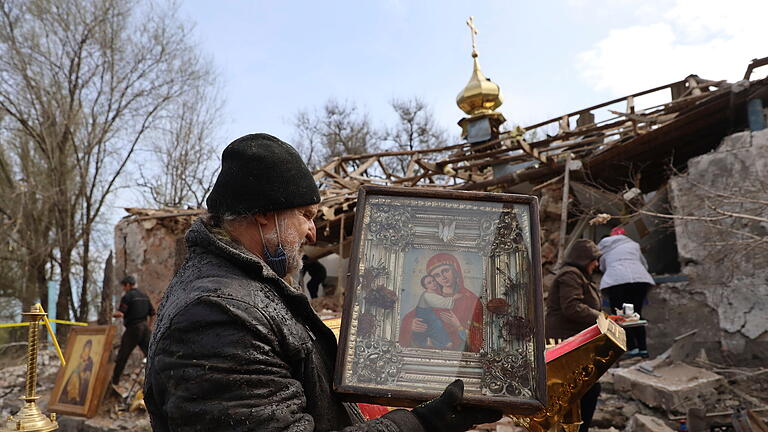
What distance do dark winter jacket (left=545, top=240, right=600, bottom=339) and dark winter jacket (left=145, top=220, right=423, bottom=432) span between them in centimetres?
373

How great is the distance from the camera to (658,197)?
8.59 m

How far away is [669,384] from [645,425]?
4.15ft

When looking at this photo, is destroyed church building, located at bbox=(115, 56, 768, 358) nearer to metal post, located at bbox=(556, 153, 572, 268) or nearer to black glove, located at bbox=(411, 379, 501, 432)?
metal post, located at bbox=(556, 153, 572, 268)

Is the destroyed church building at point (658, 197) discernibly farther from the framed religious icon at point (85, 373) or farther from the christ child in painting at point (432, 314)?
the christ child in painting at point (432, 314)

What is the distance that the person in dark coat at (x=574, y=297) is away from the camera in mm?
4992

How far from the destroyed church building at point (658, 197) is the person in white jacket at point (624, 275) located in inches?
18.6

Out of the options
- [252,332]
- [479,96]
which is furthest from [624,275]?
[479,96]

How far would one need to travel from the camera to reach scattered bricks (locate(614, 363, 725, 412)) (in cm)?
589

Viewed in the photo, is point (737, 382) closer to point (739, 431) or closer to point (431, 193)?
point (739, 431)

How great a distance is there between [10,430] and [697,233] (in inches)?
292

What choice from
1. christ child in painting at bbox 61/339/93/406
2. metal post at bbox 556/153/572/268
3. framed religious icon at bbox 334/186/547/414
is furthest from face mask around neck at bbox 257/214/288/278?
christ child in painting at bbox 61/339/93/406

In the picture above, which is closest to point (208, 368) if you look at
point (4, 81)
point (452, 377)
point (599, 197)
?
point (452, 377)

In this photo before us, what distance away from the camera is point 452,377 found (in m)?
1.72

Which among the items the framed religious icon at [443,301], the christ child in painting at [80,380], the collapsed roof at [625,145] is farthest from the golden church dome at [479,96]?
the framed religious icon at [443,301]
